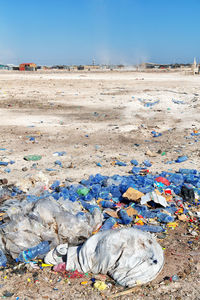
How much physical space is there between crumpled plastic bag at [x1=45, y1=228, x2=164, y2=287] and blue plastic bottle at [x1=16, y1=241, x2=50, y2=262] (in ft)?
1.11

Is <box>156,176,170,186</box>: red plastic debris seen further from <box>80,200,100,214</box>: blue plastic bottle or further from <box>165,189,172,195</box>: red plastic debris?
<box>80,200,100,214</box>: blue plastic bottle

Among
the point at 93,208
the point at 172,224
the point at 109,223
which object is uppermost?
the point at 93,208

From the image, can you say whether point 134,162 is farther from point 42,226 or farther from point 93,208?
point 42,226

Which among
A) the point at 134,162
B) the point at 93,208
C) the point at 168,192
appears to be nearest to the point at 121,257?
the point at 93,208

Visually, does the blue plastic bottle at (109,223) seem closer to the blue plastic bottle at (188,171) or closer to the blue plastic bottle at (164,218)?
the blue plastic bottle at (164,218)

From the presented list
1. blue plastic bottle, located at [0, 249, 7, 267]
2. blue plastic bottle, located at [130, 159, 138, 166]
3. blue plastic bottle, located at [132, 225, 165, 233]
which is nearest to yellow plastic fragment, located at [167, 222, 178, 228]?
blue plastic bottle, located at [132, 225, 165, 233]

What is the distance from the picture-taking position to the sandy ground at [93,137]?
9.75ft

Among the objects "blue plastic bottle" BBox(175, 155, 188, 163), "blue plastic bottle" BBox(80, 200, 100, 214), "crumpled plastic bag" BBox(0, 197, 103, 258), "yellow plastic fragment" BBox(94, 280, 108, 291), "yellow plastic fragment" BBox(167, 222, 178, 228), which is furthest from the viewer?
"blue plastic bottle" BBox(175, 155, 188, 163)

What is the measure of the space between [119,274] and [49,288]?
715 millimetres

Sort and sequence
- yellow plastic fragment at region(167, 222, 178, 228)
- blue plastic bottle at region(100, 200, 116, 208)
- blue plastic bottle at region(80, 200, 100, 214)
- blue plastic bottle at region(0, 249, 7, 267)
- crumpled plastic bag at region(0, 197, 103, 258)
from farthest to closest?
blue plastic bottle at region(100, 200, 116, 208) → blue plastic bottle at region(80, 200, 100, 214) → yellow plastic fragment at region(167, 222, 178, 228) → crumpled plastic bag at region(0, 197, 103, 258) → blue plastic bottle at region(0, 249, 7, 267)

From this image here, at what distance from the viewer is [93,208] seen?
14.1 ft

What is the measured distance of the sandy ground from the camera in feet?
9.75

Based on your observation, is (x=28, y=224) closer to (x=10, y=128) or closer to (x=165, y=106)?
(x=10, y=128)

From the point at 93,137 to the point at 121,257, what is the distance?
19.6ft
